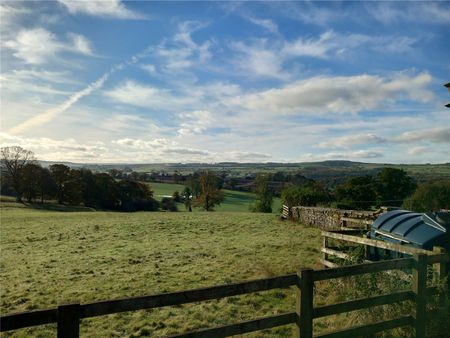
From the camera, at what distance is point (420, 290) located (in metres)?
5.84

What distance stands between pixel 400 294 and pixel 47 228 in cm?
2804

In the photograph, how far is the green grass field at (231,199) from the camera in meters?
78.3

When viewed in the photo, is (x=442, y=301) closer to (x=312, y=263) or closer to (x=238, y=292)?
(x=238, y=292)

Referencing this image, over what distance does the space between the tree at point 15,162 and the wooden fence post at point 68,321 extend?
64.3 metres

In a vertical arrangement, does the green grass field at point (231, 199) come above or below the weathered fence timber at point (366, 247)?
below

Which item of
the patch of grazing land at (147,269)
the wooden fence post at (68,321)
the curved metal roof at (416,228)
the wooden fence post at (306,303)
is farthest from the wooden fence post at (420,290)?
the wooden fence post at (68,321)

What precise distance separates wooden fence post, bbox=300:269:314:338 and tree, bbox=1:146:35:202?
64.6m

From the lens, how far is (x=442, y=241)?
7344 millimetres

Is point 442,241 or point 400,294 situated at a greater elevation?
point 442,241

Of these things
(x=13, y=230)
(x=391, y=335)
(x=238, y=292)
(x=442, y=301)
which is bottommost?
(x=13, y=230)

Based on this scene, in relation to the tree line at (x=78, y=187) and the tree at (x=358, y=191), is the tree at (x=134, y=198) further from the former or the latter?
the tree at (x=358, y=191)

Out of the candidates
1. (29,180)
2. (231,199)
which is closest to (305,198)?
(29,180)

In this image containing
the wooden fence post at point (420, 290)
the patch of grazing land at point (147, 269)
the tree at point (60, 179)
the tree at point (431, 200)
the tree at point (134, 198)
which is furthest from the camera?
the tree at point (134, 198)

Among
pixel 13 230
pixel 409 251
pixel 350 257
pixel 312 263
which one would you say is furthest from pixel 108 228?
pixel 409 251
